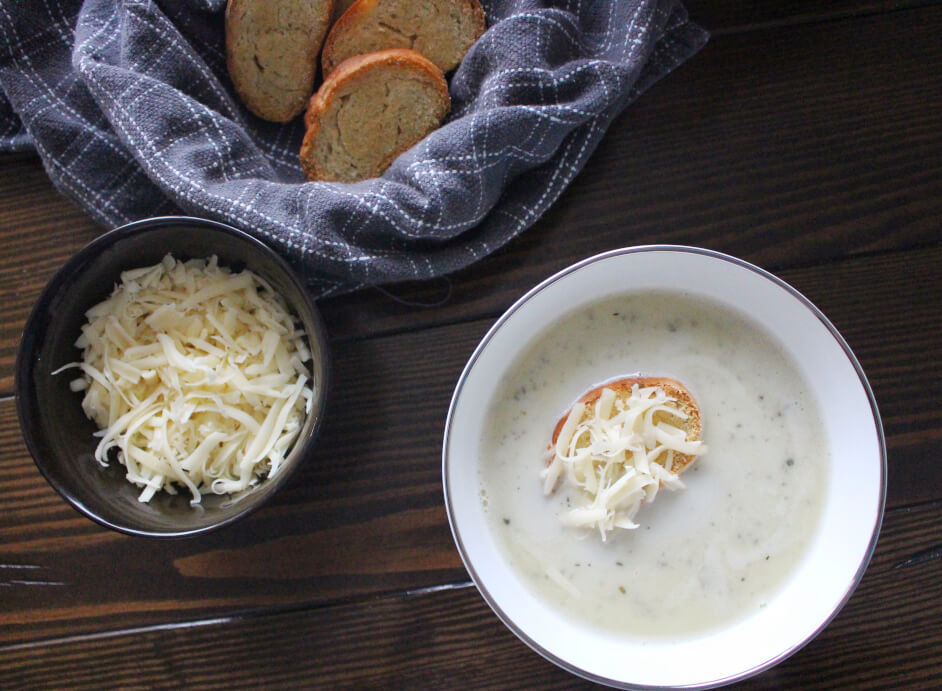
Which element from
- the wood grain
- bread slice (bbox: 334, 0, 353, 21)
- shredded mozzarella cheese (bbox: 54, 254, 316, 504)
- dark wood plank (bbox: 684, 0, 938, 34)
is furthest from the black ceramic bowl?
dark wood plank (bbox: 684, 0, 938, 34)

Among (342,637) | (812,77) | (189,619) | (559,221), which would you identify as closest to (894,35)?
(812,77)

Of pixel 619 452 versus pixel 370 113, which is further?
pixel 370 113

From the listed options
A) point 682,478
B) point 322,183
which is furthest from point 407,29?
point 682,478

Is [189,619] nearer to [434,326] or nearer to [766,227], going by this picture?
[434,326]

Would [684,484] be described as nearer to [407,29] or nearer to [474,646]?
[474,646]

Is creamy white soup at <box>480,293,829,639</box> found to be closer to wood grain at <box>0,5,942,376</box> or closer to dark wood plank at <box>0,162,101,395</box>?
wood grain at <box>0,5,942,376</box>

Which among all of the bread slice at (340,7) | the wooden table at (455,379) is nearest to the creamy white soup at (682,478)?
the wooden table at (455,379)
